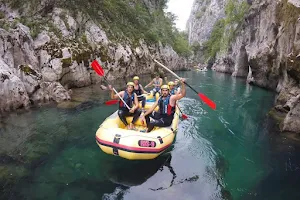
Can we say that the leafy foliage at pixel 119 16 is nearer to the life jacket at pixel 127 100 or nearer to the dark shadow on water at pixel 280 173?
the life jacket at pixel 127 100

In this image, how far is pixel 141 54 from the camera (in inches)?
1011

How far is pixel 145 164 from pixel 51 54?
10.2 metres

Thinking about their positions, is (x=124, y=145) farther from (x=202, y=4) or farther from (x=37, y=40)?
(x=202, y=4)

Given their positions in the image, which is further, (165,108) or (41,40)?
(41,40)

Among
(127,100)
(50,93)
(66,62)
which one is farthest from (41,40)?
(127,100)

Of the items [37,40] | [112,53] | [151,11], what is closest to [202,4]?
[151,11]

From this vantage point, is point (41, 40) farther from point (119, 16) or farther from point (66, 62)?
point (119, 16)

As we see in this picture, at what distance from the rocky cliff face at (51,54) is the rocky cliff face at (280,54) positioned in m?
9.96

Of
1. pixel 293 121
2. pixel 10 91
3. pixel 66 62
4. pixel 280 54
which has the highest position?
pixel 280 54

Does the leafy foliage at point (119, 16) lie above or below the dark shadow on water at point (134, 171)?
above

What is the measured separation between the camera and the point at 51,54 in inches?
522

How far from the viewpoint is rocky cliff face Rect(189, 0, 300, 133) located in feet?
26.4

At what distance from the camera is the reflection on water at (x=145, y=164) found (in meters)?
4.69

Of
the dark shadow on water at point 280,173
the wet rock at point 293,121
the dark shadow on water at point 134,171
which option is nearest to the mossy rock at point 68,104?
the dark shadow on water at point 134,171
